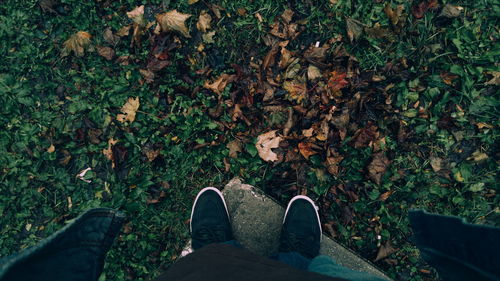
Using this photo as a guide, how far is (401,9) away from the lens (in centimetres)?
204

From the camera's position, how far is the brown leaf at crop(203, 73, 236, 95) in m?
2.09

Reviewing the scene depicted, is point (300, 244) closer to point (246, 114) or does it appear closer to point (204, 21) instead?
point (246, 114)

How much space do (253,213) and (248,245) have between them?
222mm

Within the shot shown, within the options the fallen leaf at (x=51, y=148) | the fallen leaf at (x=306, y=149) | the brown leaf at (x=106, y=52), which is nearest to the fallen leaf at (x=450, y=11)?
the fallen leaf at (x=306, y=149)

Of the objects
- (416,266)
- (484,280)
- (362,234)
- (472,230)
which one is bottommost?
(416,266)

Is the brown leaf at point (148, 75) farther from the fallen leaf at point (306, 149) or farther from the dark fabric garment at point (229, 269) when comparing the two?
the dark fabric garment at point (229, 269)

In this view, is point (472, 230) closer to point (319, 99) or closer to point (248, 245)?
point (319, 99)

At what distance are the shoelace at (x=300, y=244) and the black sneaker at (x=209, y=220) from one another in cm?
41

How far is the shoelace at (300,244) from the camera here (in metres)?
2.02

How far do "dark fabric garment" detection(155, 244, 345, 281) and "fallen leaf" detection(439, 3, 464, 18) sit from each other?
1.90 meters

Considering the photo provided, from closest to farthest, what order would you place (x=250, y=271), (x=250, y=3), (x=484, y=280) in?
(x=484, y=280), (x=250, y=271), (x=250, y=3)

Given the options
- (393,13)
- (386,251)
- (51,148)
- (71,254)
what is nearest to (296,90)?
(393,13)

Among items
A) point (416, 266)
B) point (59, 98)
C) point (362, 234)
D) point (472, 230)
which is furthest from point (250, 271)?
point (59, 98)

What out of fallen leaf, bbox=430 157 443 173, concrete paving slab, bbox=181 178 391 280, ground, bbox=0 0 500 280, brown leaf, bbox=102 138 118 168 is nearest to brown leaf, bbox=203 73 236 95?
ground, bbox=0 0 500 280
